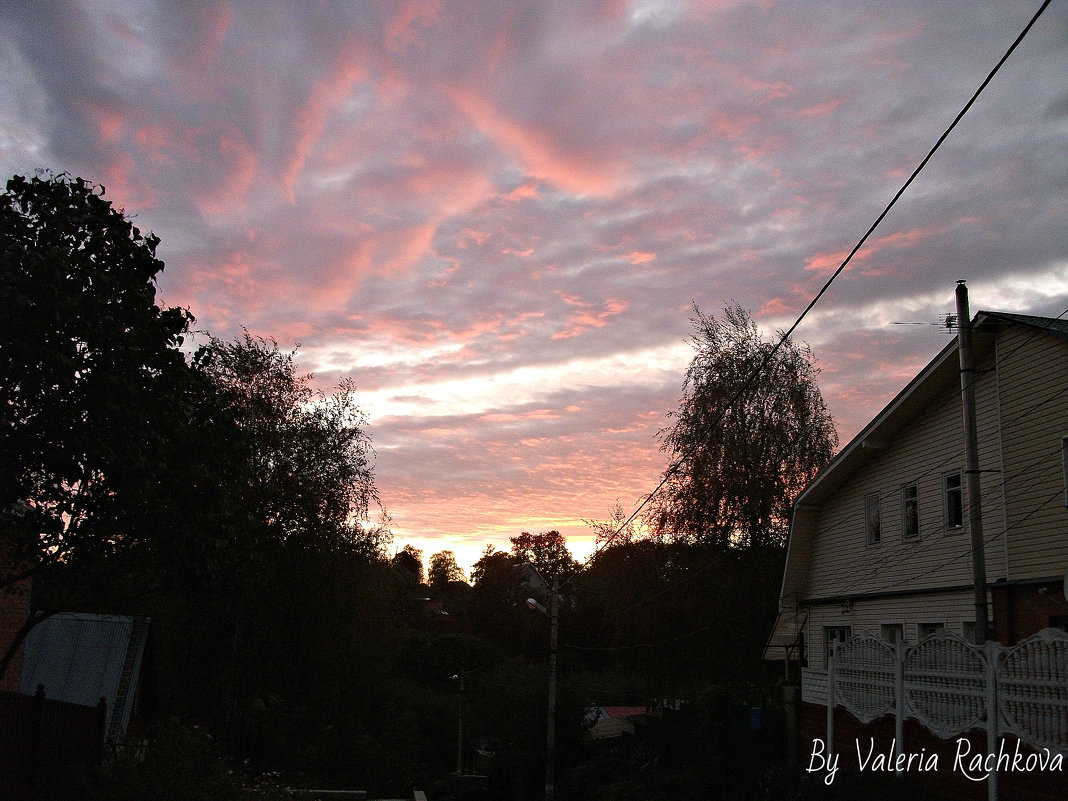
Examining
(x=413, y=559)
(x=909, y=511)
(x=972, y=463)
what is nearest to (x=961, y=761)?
(x=972, y=463)

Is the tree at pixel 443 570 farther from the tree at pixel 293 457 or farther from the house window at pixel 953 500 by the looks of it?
the house window at pixel 953 500


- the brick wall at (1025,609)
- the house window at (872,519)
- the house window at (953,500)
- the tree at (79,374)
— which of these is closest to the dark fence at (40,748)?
the tree at (79,374)

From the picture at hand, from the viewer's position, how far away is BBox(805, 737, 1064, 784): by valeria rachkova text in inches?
414

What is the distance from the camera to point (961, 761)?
476 inches

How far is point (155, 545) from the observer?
14.0 meters

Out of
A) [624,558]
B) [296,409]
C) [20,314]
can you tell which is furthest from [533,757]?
[20,314]

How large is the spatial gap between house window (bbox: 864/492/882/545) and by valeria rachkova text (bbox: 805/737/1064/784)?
6.08m

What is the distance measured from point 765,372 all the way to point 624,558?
857 cm

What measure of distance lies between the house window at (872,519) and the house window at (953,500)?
7.80 feet

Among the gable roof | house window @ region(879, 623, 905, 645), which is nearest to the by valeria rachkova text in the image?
house window @ region(879, 623, 905, 645)

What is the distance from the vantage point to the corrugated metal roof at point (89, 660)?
20984mm

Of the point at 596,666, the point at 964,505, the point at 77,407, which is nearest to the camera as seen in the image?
the point at 77,407

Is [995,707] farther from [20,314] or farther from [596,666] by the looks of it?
[596,666]

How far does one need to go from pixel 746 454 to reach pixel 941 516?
1370 centimetres
